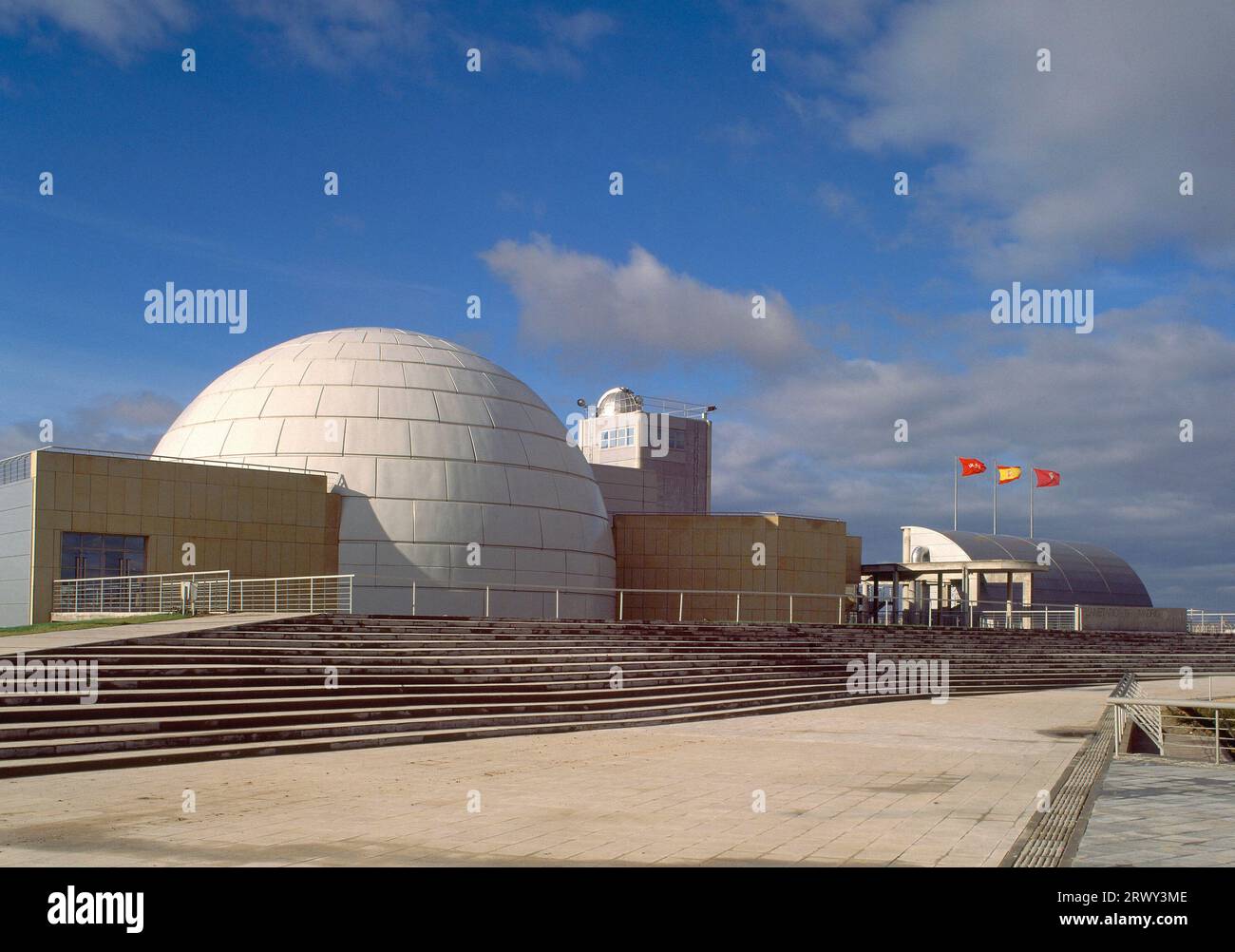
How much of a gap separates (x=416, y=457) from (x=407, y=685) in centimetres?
1770

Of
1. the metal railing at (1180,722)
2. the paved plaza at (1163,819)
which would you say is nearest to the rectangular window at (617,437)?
the metal railing at (1180,722)

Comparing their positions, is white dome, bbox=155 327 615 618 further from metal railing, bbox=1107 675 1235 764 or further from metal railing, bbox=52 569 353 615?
metal railing, bbox=1107 675 1235 764

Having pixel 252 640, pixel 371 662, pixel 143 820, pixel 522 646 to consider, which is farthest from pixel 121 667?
pixel 522 646

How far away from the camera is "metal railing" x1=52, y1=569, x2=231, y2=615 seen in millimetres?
29812

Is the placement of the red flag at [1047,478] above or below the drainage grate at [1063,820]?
above

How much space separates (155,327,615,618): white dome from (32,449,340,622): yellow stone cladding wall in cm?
118

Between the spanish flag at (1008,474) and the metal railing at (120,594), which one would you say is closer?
the metal railing at (120,594)

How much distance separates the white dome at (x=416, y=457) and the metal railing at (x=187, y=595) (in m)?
1.56

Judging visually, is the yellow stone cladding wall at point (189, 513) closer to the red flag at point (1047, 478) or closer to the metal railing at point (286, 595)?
the metal railing at point (286, 595)

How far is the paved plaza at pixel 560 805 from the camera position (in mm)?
8695

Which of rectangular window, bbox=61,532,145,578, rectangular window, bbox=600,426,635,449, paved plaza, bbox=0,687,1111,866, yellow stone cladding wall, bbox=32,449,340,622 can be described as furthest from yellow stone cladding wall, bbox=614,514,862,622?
paved plaza, bbox=0,687,1111,866

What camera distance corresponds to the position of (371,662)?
19891mm

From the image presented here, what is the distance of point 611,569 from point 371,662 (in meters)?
23.6

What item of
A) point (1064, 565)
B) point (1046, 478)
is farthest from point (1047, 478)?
point (1064, 565)
